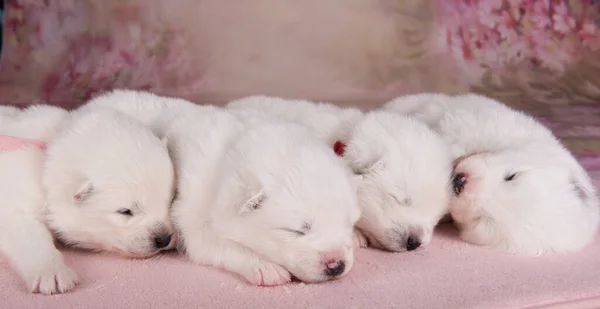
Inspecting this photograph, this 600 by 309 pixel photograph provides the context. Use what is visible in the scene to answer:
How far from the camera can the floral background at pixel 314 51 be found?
3.63m

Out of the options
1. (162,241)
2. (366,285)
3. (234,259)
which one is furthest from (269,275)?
(162,241)

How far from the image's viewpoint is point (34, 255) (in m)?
1.86

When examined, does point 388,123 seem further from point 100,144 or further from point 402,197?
point 100,144

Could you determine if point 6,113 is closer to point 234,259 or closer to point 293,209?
point 234,259

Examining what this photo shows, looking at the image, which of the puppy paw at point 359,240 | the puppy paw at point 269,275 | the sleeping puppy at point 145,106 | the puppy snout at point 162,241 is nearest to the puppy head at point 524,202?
the puppy paw at point 359,240

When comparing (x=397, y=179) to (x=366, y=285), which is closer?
(x=366, y=285)

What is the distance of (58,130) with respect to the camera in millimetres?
2254

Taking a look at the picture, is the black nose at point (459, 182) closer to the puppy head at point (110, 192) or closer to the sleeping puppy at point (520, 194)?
the sleeping puppy at point (520, 194)

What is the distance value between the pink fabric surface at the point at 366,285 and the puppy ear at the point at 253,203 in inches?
8.4

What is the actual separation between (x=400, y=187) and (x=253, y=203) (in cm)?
53

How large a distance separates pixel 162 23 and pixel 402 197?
2157 millimetres

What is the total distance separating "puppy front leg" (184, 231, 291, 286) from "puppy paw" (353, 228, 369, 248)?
0.38 meters

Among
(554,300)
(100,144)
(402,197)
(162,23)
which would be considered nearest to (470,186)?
(402,197)

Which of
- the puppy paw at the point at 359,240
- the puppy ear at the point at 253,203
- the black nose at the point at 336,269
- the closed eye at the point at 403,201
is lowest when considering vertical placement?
the puppy paw at the point at 359,240
